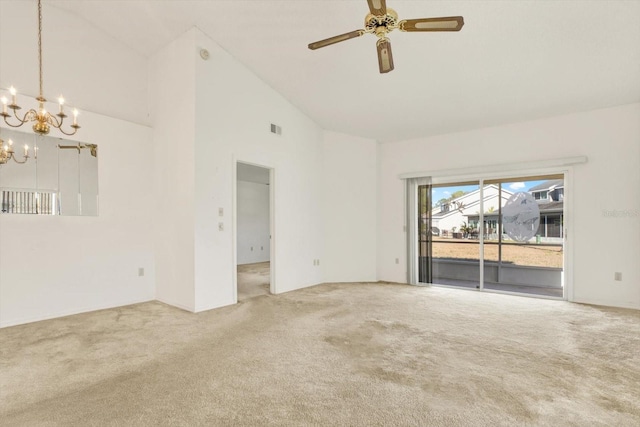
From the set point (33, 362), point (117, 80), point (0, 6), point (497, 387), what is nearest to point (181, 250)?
point (33, 362)

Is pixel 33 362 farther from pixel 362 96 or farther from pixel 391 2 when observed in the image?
pixel 362 96

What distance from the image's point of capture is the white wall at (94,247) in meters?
3.47

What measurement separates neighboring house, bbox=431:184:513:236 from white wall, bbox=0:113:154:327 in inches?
200

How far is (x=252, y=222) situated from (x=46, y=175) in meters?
5.58

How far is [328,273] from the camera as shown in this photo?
5.88m

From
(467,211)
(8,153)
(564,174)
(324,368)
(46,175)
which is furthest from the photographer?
(467,211)

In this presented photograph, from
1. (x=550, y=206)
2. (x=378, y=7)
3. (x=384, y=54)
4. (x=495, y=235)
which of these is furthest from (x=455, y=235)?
(x=378, y=7)

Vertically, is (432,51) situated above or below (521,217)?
above

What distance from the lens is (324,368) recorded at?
2.37 m

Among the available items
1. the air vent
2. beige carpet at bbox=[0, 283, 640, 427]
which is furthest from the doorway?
beige carpet at bbox=[0, 283, 640, 427]

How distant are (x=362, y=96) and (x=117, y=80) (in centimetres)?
359

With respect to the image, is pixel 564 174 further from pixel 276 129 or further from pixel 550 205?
pixel 276 129

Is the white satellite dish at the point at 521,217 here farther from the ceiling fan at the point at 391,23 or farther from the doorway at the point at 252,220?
the doorway at the point at 252,220

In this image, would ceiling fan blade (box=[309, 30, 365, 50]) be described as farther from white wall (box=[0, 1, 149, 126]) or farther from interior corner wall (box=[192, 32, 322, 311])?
white wall (box=[0, 1, 149, 126])
